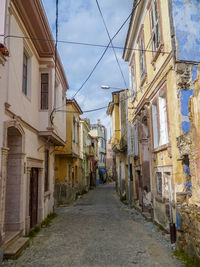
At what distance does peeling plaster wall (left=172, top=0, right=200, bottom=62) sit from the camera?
21.4ft

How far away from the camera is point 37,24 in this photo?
8.08 m

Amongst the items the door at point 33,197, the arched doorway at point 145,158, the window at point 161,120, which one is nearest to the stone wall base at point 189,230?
the window at point 161,120

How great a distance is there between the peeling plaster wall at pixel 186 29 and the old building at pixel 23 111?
13.7ft

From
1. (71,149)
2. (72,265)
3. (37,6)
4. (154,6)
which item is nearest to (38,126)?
(37,6)

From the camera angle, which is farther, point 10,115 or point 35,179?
point 35,179

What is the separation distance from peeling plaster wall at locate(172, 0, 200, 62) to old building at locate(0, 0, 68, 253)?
165 inches

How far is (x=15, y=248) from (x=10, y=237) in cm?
51

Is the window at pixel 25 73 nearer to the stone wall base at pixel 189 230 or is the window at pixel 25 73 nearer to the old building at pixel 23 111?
the old building at pixel 23 111

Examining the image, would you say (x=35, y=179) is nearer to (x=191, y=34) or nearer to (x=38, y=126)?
(x=38, y=126)

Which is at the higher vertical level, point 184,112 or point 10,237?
point 184,112

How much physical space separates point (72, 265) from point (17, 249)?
1.53 metres

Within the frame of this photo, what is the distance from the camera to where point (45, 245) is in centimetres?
666

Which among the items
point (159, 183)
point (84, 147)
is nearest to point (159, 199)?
point (159, 183)

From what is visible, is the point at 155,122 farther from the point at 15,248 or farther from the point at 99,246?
the point at 15,248
